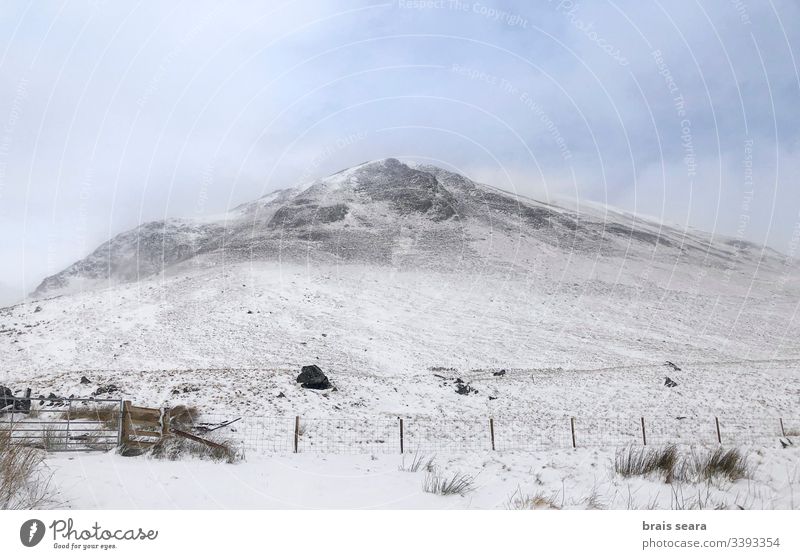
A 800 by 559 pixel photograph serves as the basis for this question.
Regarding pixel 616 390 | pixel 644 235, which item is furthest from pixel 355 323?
pixel 644 235

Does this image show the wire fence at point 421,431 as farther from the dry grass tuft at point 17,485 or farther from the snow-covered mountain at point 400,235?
the snow-covered mountain at point 400,235

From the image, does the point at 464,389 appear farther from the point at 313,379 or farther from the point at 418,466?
the point at 418,466

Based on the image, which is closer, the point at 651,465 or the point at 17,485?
the point at 17,485

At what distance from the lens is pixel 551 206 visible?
104 meters

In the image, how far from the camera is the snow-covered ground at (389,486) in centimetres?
781

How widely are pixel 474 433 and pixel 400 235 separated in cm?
5875

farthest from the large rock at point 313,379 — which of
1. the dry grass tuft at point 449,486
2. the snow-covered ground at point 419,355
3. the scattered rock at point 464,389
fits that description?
the dry grass tuft at point 449,486

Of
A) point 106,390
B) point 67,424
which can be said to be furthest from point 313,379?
point 67,424

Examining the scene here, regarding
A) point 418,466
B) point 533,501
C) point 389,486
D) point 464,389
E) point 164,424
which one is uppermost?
point 164,424
